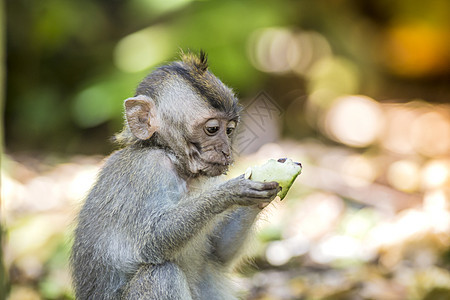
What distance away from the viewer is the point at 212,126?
531 centimetres

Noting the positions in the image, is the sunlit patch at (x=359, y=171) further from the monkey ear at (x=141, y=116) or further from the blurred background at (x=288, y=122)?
the monkey ear at (x=141, y=116)

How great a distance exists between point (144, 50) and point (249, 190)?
760 cm

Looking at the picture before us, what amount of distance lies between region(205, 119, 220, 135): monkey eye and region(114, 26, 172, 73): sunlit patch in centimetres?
606

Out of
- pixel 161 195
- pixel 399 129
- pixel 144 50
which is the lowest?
pixel 399 129

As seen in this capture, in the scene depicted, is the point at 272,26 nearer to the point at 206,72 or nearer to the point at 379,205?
the point at 379,205

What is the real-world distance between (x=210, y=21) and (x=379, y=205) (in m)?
4.87

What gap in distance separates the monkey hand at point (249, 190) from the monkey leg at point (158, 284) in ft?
2.72

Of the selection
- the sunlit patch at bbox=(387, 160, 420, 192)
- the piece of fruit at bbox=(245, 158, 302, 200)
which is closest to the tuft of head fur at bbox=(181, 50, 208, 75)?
the piece of fruit at bbox=(245, 158, 302, 200)

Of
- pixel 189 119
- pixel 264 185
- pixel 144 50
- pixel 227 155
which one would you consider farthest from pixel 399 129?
pixel 264 185

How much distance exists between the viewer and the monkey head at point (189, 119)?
17.4ft

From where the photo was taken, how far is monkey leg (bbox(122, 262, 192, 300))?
498 cm

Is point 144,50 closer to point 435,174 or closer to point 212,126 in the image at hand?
point 435,174

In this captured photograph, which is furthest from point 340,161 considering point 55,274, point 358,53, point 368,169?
point 55,274

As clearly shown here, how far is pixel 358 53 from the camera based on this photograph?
14.5m
